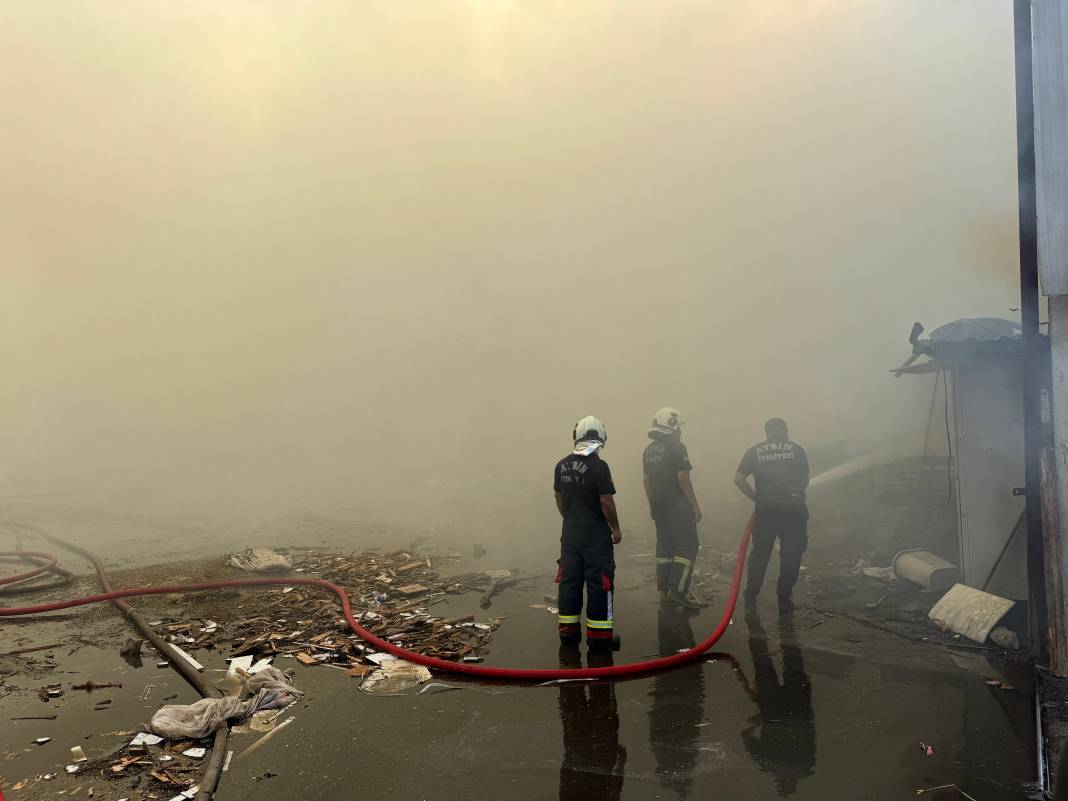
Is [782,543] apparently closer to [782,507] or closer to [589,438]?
[782,507]

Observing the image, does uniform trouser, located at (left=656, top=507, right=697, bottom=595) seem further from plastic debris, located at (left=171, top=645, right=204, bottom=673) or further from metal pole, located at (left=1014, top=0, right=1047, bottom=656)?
plastic debris, located at (left=171, top=645, right=204, bottom=673)

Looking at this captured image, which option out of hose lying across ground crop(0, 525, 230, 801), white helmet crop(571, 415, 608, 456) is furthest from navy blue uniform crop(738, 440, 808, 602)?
hose lying across ground crop(0, 525, 230, 801)

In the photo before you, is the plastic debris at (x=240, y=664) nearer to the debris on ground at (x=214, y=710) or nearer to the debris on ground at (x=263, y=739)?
the debris on ground at (x=214, y=710)

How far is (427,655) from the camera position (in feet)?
13.9

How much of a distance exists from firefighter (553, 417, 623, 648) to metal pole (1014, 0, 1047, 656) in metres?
2.40

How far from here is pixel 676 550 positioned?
553 centimetres

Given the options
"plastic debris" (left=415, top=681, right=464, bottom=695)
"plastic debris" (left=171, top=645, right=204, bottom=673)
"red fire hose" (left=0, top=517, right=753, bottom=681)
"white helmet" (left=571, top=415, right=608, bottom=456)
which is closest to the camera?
"plastic debris" (left=415, top=681, right=464, bottom=695)

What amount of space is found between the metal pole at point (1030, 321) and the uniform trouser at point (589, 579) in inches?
95.4

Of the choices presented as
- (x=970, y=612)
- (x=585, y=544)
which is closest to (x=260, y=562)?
(x=585, y=544)

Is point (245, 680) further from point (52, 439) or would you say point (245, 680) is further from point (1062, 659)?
point (52, 439)

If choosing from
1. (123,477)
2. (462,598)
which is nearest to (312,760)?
(462,598)

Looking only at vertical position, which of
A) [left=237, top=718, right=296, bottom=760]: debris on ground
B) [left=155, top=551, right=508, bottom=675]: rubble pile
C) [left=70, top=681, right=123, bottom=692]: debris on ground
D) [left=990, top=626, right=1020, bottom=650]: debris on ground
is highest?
[left=990, top=626, right=1020, bottom=650]: debris on ground

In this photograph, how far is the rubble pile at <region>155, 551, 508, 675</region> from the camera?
438cm

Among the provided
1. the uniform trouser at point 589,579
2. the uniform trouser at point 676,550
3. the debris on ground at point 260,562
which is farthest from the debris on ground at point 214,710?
the debris on ground at point 260,562
